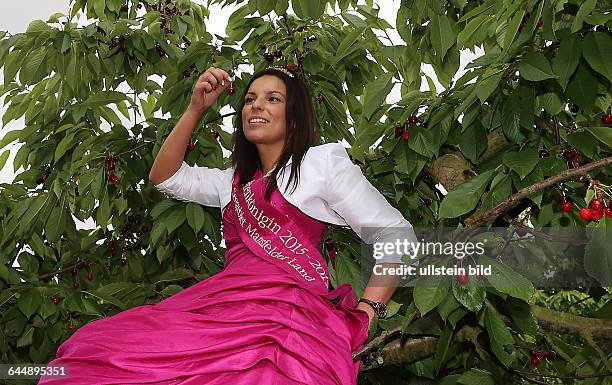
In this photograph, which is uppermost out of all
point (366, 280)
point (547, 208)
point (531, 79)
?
point (531, 79)

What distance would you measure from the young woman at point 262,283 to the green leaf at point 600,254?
0.60 m

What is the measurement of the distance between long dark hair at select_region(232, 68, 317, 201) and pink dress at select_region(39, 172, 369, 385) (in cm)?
36

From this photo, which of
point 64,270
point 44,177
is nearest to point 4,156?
point 44,177

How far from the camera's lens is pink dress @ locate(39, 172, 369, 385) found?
80.9 inches

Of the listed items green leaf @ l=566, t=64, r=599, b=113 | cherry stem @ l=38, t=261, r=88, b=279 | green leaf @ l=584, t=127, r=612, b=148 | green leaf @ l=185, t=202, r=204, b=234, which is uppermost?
green leaf @ l=566, t=64, r=599, b=113

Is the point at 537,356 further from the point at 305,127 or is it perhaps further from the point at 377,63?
the point at 377,63

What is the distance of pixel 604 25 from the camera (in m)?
2.35

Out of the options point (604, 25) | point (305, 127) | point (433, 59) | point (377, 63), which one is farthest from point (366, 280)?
point (377, 63)

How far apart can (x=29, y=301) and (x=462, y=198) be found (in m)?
2.02

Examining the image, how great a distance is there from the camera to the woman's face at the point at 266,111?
2.66 metres

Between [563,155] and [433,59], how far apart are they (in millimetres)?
1591

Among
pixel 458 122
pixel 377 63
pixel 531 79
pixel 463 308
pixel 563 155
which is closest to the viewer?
pixel 463 308

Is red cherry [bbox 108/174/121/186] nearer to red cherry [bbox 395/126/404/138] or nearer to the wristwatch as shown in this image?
red cherry [bbox 395/126/404/138]

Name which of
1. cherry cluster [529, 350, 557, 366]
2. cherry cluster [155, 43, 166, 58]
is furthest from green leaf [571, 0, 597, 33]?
cherry cluster [155, 43, 166, 58]
